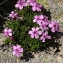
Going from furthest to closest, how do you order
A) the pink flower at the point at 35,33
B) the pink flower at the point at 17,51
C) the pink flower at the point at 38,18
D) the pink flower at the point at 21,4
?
the pink flower at the point at 21,4 → the pink flower at the point at 38,18 → the pink flower at the point at 35,33 → the pink flower at the point at 17,51

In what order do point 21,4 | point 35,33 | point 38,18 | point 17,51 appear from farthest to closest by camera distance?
point 21,4, point 38,18, point 35,33, point 17,51

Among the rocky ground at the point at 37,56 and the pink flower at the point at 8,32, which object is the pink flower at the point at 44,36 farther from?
the pink flower at the point at 8,32

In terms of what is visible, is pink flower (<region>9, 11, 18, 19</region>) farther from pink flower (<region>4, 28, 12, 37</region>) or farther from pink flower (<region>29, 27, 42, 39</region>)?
pink flower (<region>29, 27, 42, 39</region>)

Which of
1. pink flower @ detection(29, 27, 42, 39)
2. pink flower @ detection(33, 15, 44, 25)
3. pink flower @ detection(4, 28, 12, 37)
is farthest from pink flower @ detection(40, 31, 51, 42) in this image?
pink flower @ detection(4, 28, 12, 37)

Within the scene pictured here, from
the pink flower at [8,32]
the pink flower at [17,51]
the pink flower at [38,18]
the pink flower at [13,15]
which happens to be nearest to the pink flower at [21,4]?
the pink flower at [13,15]

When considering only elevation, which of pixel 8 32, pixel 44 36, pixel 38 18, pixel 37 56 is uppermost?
pixel 38 18

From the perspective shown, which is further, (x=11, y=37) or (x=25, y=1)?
(x=25, y=1)

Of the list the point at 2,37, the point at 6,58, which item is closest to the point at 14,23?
the point at 2,37

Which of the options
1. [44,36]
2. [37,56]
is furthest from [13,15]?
[37,56]

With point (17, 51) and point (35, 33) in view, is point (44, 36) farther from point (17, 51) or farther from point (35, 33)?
point (17, 51)

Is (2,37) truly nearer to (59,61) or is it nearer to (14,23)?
(14,23)

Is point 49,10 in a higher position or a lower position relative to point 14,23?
higher
